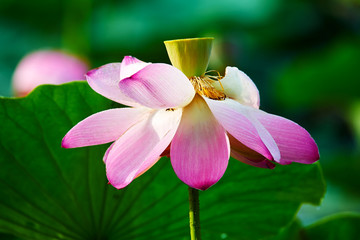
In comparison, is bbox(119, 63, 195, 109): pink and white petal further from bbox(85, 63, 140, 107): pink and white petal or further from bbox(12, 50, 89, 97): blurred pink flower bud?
bbox(12, 50, 89, 97): blurred pink flower bud

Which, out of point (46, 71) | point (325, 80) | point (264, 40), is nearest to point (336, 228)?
point (46, 71)

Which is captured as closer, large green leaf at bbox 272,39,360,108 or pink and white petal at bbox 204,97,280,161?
pink and white petal at bbox 204,97,280,161

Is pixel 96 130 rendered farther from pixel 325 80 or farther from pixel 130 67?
pixel 325 80

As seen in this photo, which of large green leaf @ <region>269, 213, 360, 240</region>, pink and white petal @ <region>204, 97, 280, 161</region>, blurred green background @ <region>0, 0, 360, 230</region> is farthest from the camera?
blurred green background @ <region>0, 0, 360, 230</region>

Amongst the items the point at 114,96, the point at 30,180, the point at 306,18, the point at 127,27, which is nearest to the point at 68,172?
the point at 30,180

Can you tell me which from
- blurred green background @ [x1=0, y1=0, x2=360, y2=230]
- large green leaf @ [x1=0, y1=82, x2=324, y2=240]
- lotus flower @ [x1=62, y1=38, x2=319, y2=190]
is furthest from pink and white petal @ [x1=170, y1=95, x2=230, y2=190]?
blurred green background @ [x1=0, y1=0, x2=360, y2=230]

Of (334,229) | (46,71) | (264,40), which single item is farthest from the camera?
(264,40)

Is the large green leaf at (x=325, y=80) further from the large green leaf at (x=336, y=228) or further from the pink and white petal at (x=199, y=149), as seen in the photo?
the pink and white petal at (x=199, y=149)
